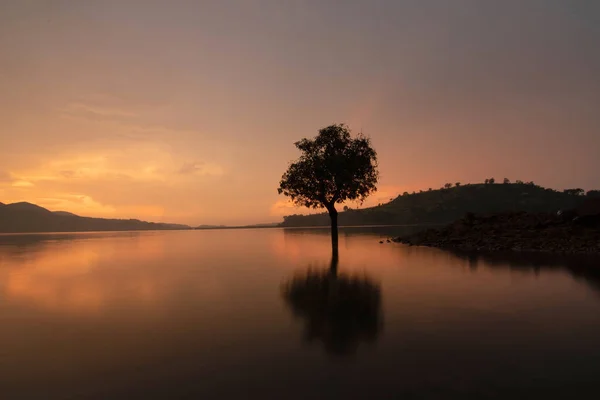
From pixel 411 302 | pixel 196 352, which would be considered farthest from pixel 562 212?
pixel 196 352

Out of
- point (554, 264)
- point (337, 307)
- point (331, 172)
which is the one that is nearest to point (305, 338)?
point (337, 307)

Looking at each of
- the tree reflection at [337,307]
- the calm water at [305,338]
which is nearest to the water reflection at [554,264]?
the calm water at [305,338]

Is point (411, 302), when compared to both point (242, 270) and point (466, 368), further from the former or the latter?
point (242, 270)

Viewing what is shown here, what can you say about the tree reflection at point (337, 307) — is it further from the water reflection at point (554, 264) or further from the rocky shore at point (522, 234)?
the rocky shore at point (522, 234)

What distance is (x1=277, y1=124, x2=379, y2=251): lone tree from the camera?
42344mm

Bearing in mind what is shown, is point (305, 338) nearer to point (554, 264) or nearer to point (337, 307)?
point (337, 307)

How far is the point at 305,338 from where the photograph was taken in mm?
9508

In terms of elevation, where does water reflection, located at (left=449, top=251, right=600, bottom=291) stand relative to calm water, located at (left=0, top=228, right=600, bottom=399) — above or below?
above

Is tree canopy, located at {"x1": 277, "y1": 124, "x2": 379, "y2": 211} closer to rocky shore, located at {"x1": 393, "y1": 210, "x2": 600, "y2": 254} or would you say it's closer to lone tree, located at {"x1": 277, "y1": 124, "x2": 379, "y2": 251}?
lone tree, located at {"x1": 277, "y1": 124, "x2": 379, "y2": 251}

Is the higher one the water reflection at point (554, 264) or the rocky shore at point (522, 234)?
the rocky shore at point (522, 234)

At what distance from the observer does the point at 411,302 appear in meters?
13.7

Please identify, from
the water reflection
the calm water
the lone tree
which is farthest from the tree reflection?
the lone tree

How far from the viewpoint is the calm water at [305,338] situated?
6688 millimetres

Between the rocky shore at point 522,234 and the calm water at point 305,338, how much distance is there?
16351 millimetres
